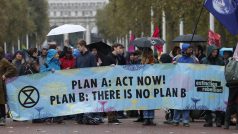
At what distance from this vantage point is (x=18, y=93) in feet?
63.1

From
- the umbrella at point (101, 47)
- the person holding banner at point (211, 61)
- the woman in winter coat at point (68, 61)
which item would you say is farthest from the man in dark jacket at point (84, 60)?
the person holding banner at point (211, 61)

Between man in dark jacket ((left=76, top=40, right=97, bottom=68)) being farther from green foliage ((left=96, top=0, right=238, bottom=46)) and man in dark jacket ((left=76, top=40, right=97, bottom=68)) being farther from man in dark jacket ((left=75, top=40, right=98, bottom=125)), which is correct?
green foliage ((left=96, top=0, right=238, bottom=46))

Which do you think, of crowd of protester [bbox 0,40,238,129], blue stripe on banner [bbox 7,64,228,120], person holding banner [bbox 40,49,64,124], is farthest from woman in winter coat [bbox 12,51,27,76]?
blue stripe on banner [bbox 7,64,228,120]

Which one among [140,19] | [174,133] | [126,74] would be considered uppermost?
[140,19]

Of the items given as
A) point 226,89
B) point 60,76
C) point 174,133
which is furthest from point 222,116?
point 60,76

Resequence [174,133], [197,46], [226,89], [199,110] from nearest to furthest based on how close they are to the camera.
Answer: [174,133]
[226,89]
[199,110]
[197,46]

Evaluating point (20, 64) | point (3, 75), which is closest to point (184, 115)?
point (3, 75)

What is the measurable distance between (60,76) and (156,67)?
2094mm

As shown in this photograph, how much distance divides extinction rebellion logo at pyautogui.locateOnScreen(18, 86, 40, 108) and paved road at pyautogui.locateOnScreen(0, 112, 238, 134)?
1.61 ft

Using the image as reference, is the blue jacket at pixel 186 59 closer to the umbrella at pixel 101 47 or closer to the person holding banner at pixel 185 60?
the person holding banner at pixel 185 60

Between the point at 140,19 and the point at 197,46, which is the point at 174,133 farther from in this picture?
the point at 140,19

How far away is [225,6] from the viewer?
717 inches

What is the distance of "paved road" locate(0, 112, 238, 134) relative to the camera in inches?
690

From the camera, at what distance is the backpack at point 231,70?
1800cm
